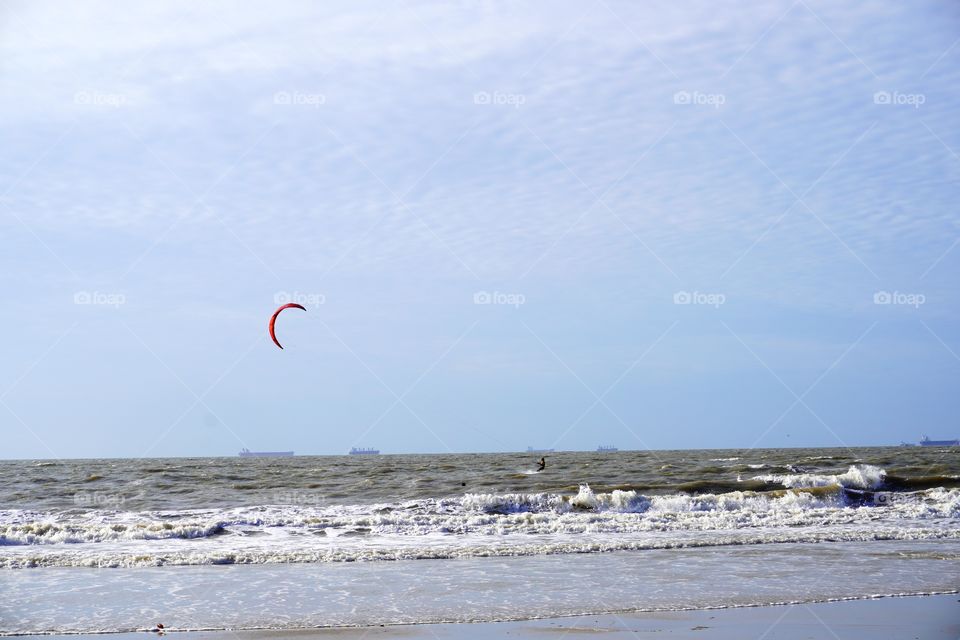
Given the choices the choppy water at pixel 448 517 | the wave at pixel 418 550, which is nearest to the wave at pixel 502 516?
the choppy water at pixel 448 517

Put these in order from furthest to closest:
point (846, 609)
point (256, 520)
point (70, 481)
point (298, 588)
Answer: point (70, 481) < point (256, 520) < point (298, 588) < point (846, 609)

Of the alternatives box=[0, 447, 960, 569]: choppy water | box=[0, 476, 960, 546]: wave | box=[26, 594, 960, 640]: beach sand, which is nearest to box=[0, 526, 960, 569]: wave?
box=[0, 447, 960, 569]: choppy water

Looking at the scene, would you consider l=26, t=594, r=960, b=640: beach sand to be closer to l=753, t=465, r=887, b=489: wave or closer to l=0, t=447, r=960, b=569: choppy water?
l=0, t=447, r=960, b=569: choppy water

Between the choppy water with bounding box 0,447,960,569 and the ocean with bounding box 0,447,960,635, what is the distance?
9 cm

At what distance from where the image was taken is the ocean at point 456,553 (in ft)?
38.6

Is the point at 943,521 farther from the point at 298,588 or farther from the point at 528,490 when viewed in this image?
the point at 298,588

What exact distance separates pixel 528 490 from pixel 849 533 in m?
14.8

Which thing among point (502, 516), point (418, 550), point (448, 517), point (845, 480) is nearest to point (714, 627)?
point (418, 550)

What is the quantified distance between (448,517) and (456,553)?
642 cm

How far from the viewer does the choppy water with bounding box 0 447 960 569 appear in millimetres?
17766

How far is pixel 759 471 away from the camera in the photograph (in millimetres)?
41000

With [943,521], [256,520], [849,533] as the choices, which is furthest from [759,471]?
[256,520]

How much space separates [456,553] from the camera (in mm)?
16906

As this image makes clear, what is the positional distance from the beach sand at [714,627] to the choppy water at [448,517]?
620cm
